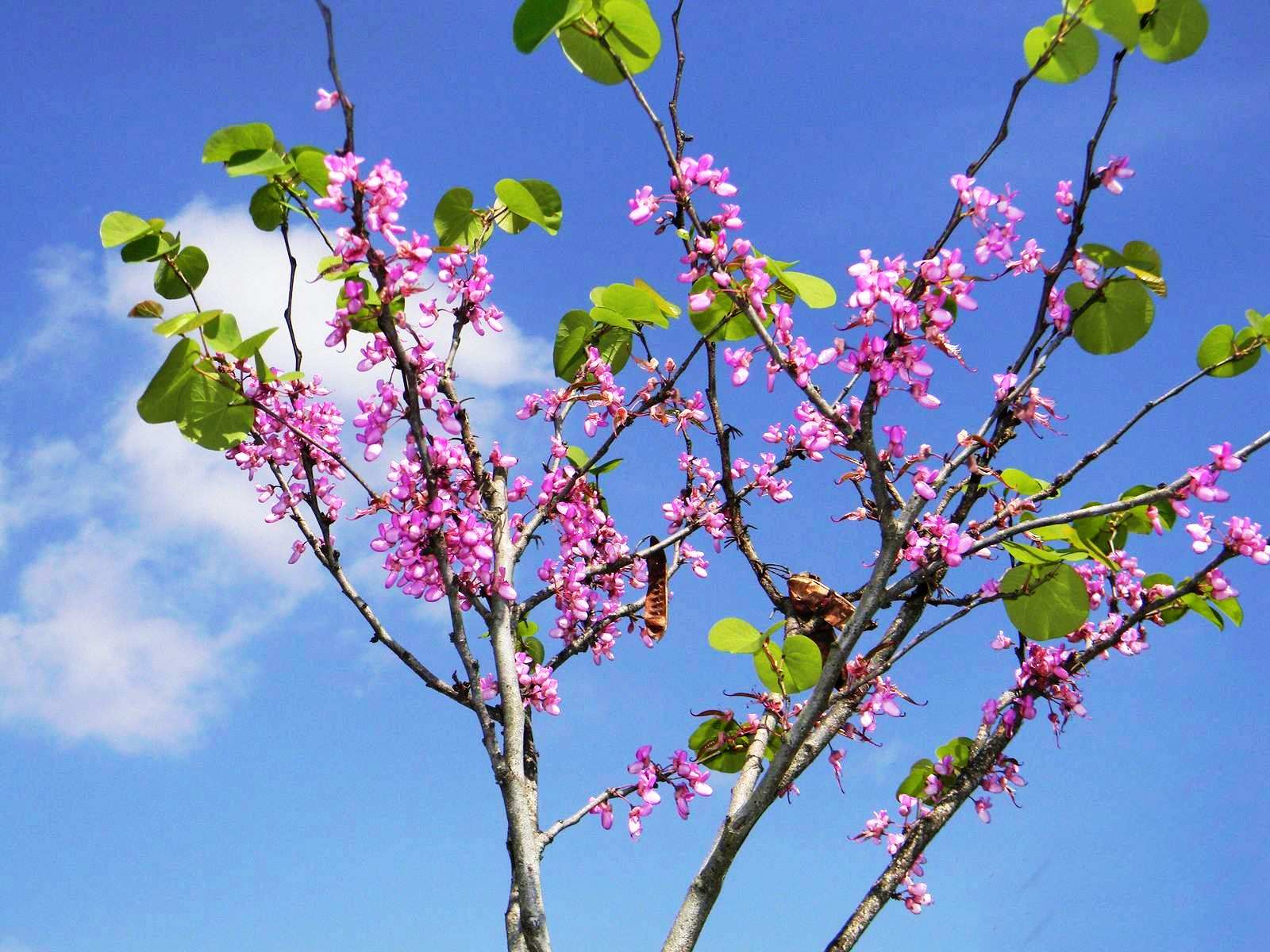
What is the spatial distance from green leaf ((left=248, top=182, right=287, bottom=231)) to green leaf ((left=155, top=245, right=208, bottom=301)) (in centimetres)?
31

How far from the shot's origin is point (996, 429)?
13.6ft

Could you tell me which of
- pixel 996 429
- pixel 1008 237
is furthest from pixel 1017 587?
pixel 1008 237

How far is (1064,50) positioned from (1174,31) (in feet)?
1.19

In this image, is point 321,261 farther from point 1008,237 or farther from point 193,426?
point 1008,237

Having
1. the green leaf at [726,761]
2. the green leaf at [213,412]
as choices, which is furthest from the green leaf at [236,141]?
the green leaf at [726,761]

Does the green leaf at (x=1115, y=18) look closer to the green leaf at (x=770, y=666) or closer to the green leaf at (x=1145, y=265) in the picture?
the green leaf at (x=1145, y=265)

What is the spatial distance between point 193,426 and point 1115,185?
3576 mm

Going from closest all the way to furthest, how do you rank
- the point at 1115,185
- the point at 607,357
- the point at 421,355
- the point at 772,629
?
1. the point at 1115,185
2. the point at 772,629
3. the point at 421,355
4. the point at 607,357

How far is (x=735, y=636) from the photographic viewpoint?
443 centimetres

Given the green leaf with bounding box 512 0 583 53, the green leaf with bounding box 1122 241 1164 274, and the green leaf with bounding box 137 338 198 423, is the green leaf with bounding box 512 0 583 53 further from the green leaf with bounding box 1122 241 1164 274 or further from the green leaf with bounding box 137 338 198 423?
the green leaf with bounding box 1122 241 1164 274

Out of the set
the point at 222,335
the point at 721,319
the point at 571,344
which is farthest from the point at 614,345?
the point at 222,335

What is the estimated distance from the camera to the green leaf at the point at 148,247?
4344 millimetres

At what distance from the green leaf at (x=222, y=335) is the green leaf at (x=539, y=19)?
154cm

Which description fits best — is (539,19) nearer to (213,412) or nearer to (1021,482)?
(213,412)
